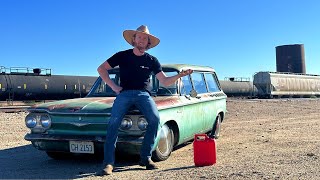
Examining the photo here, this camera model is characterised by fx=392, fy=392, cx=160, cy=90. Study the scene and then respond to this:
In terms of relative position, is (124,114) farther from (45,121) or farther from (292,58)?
(292,58)

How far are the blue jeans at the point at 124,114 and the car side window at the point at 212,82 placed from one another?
3.18 meters

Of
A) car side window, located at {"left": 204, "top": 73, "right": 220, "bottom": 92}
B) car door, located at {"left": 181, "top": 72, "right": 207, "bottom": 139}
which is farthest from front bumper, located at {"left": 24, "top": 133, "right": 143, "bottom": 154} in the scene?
car side window, located at {"left": 204, "top": 73, "right": 220, "bottom": 92}

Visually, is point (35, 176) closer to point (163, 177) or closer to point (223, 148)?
point (163, 177)

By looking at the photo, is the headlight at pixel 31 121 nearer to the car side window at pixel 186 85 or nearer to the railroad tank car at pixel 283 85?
the car side window at pixel 186 85

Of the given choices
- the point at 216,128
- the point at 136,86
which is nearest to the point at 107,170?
the point at 136,86

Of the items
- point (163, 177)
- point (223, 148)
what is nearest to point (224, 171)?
point (163, 177)

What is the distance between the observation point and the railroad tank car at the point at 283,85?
4079 centimetres

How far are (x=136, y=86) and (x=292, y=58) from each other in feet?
169

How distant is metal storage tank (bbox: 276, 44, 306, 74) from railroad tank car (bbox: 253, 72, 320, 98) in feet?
18.0

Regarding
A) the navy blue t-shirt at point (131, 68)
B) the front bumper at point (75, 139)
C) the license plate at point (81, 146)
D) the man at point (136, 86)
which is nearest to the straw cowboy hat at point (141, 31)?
the man at point (136, 86)

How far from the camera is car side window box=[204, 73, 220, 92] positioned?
325 inches

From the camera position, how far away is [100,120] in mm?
5410

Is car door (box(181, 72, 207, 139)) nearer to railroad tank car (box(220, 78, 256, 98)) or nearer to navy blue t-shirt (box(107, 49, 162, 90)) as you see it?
navy blue t-shirt (box(107, 49, 162, 90))

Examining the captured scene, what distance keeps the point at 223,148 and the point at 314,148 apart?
1.57 metres
